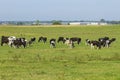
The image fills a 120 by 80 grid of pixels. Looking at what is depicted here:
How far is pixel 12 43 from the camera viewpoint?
42.9m

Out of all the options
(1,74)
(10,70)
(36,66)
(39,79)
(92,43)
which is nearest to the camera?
(39,79)

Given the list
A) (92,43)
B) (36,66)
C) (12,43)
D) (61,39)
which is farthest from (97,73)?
(61,39)

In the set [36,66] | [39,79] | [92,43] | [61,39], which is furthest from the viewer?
[61,39]

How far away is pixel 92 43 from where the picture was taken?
41.4 meters

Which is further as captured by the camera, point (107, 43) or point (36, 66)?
point (107, 43)

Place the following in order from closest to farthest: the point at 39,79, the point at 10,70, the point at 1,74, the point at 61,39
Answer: the point at 39,79 → the point at 1,74 → the point at 10,70 → the point at 61,39

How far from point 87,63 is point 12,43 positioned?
59.7 ft

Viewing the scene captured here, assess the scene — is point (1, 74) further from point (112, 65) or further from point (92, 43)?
point (92, 43)

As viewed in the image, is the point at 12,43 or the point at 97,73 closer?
the point at 97,73

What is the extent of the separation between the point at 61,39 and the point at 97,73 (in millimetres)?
30414

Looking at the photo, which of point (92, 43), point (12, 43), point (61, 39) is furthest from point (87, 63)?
point (61, 39)

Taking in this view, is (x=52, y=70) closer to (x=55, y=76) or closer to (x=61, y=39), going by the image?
(x=55, y=76)

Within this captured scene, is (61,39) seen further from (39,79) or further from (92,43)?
(39,79)

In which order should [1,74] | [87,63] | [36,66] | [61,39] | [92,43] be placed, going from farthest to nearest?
[61,39], [92,43], [87,63], [36,66], [1,74]
